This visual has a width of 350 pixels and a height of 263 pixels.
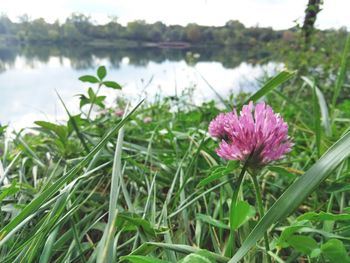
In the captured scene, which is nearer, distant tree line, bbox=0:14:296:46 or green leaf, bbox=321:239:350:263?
green leaf, bbox=321:239:350:263

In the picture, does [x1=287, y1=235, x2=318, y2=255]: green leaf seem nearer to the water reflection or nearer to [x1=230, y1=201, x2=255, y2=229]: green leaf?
[x1=230, y1=201, x2=255, y2=229]: green leaf

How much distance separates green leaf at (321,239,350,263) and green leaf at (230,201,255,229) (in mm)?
70

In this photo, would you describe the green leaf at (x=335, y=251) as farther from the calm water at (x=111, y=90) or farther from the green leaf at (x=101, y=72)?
the green leaf at (x=101, y=72)

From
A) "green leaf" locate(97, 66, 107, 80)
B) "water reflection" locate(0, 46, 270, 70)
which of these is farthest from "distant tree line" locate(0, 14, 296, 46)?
"green leaf" locate(97, 66, 107, 80)

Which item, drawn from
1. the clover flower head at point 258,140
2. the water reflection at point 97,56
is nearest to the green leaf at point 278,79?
the clover flower head at point 258,140

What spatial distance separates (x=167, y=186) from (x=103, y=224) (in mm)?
157

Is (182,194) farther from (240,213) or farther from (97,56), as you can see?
(97,56)

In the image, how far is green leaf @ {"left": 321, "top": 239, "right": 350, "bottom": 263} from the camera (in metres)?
0.30

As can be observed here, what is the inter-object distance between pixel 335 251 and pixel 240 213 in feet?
0.29

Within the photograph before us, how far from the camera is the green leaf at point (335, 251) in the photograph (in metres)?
0.30

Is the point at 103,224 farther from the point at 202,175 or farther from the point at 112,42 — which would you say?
the point at 112,42

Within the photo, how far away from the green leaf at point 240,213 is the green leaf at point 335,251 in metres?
0.07

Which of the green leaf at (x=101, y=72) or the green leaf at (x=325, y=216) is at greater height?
the green leaf at (x=101, y=72)

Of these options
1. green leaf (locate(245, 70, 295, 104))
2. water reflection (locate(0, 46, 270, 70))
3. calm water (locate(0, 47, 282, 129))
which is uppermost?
green leaf (locate(245, 70, 295, 104))
